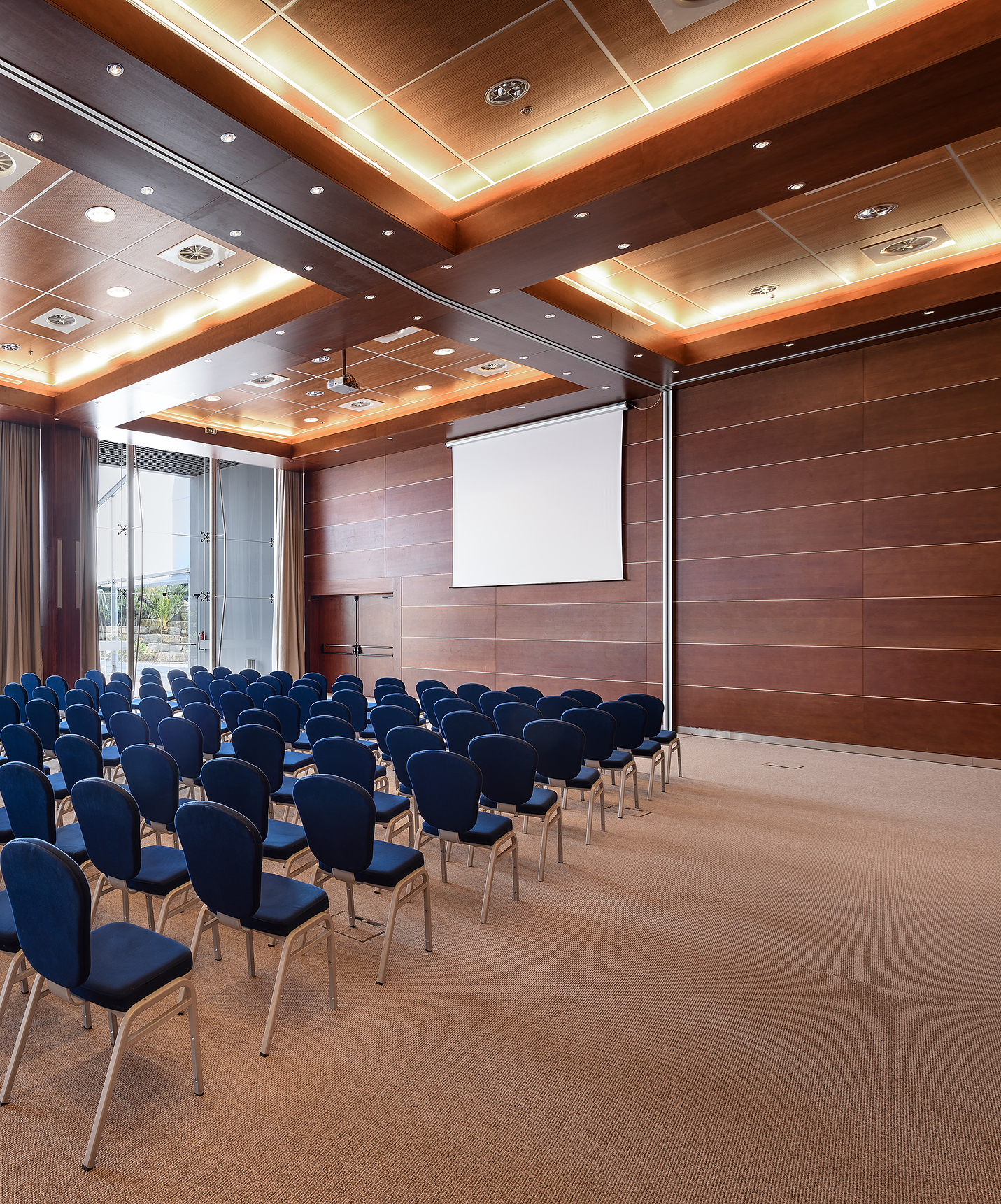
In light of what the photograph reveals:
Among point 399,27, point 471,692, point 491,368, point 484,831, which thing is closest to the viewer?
point 484,831

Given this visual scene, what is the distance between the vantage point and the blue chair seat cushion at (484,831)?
4043mm

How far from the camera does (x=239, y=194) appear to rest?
528 centimetres

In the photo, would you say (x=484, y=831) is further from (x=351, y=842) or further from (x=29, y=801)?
(x=29, y=801)

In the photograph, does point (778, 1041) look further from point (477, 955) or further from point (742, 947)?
point (477, 955)

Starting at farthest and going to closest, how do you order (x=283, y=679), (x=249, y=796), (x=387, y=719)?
1. (x=283, y=679)
2. (x=387, y=719)
3. (x=249, y=796)

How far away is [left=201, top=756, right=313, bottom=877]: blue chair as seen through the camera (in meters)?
3.44

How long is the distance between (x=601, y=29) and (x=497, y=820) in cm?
481

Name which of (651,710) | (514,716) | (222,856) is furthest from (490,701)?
(222,856)

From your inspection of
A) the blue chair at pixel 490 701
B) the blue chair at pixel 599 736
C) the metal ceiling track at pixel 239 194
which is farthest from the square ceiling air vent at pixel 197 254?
the blue chair at pixel 599 736

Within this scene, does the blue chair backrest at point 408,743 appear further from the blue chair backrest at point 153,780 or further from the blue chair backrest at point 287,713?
the blue chair backrest at point 287,713

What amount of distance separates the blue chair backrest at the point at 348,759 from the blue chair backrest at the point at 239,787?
749 millimetres

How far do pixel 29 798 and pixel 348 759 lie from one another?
1591mm

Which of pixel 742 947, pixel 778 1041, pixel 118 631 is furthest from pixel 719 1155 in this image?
pixel 118 631

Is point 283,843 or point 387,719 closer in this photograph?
point 283,843
